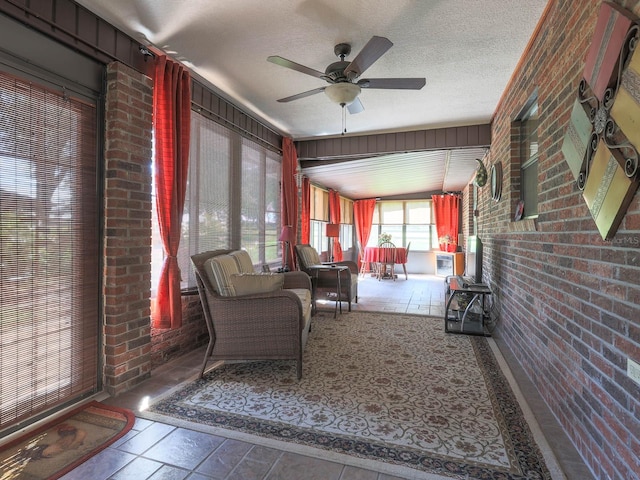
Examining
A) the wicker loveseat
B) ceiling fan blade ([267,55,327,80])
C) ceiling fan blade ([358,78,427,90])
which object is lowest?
the wicker loveseat

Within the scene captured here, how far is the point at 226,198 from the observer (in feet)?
12.0

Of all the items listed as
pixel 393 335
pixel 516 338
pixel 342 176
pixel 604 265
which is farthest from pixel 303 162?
pixel 604 265

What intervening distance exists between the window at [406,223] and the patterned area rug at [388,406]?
669 centimetres

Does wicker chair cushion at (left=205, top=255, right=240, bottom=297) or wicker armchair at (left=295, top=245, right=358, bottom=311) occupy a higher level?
wicker chair cushion at (left=205, top=255, right=240, bottom=297)

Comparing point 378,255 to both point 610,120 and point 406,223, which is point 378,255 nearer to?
point 406,223

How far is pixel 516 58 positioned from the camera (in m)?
2.74

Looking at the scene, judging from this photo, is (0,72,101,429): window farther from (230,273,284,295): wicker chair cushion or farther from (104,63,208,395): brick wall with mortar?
(230,273,284,295): wicker chair cushion

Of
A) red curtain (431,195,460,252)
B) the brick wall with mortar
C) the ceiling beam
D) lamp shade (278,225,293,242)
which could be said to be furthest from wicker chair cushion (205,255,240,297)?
red curtain (431,195,460,252)

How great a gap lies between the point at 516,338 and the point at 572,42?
223 centimetres

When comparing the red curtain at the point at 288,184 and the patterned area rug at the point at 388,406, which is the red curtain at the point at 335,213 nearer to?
the red curtain at the point at 288,184

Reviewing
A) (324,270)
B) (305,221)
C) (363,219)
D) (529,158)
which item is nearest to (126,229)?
(324,270)

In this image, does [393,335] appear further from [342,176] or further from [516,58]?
[342,176]

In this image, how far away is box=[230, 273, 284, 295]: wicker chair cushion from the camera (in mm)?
2574

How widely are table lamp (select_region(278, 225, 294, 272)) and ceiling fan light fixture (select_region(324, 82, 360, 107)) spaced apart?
223 cm
